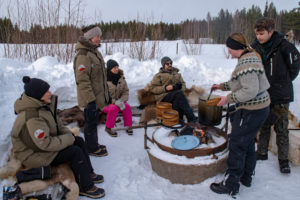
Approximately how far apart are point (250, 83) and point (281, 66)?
1.11m

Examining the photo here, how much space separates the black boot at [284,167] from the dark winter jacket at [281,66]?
0.86 meters

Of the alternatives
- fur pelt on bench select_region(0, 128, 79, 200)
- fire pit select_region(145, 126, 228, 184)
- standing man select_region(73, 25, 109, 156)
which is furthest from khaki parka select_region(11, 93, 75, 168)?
fire pit select_region(145, 126, 228, 184)

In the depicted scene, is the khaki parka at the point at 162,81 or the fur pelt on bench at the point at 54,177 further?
the khaki parka at the point at 162,81

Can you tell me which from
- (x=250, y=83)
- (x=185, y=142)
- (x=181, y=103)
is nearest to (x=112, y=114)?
(x=181, y=103)

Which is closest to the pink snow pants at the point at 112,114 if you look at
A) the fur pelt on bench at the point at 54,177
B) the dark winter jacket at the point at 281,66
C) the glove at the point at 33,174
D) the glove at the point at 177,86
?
the glove at the point at 177,86

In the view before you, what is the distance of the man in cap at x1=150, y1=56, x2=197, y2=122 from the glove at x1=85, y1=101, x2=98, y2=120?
5.57ft

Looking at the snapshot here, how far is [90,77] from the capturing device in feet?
11.2

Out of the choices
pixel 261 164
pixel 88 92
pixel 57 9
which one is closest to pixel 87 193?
pixel 88 92

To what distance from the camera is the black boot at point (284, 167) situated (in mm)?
3201

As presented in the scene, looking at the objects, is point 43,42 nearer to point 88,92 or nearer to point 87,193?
point 88,92

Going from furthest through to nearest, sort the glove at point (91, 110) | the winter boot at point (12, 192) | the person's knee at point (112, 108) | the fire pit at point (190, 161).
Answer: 1. the person's knee at point (112, 108)
2. the glove at point (91, 110)
3. the fire pit at point (190, 161)
4. the winter boot at point (12, 192)

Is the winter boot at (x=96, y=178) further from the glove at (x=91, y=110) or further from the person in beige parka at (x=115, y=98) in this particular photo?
the person in beige parka at (x=115, y=98)

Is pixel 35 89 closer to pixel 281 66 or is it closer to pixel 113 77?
pixel 113 77

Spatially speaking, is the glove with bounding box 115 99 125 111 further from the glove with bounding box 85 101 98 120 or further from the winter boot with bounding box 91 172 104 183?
the winter boot with bounding box 91 172 104 183
